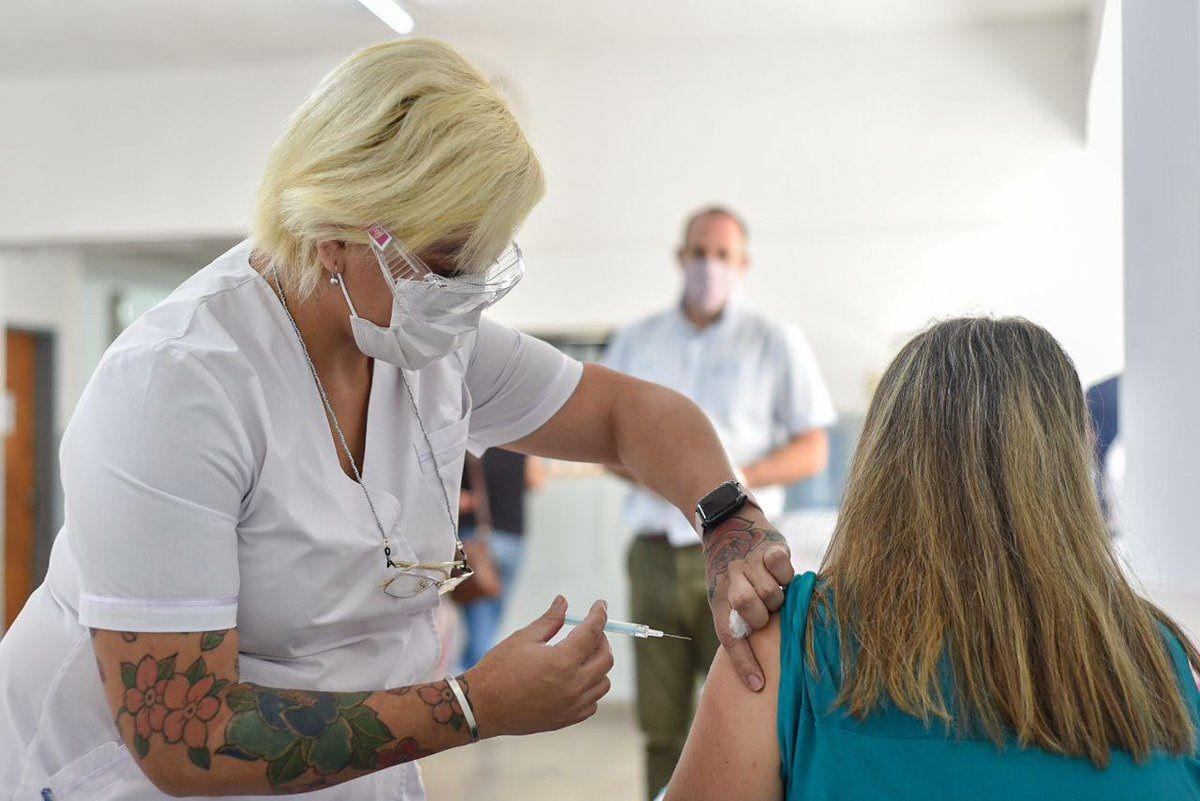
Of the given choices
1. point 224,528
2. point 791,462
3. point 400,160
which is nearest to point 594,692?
point 224,528

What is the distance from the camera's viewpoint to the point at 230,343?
3.62 ft

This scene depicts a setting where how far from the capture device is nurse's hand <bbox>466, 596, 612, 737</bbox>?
3.43ft

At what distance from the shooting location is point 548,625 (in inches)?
43.2

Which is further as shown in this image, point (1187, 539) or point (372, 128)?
point (1187, 539)

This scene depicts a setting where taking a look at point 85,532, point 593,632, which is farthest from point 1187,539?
point 85,532

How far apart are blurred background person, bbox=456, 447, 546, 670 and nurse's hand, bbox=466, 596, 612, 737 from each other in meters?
3.16

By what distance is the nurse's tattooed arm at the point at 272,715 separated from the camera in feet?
3.25

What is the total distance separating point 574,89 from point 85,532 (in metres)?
4.71

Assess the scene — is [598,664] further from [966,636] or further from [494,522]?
[494,522]

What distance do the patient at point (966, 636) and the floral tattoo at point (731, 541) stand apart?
0.12 m

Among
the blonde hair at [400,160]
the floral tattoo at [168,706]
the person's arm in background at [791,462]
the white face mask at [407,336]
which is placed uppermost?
the blonde hair at [400,160]

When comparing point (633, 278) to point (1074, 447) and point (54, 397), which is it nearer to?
point (54, 397)

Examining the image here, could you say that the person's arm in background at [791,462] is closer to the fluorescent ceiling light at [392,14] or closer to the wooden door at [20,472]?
the fluorescent ceiling light at [392,14]

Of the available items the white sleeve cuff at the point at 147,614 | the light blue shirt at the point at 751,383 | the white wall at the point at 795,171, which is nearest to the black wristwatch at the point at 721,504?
the white sleeve cuff at the point at 147,614
